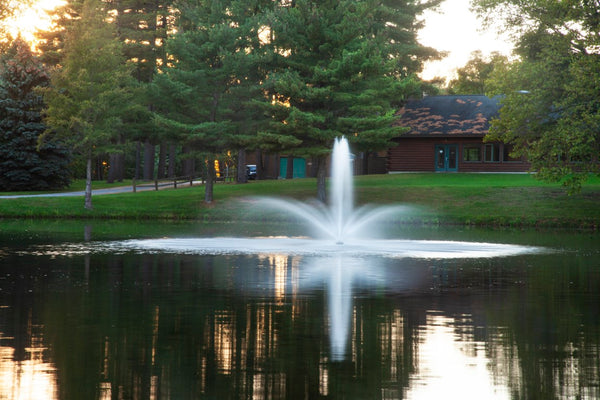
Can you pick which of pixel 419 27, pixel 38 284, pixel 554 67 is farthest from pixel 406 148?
pixel 38 284

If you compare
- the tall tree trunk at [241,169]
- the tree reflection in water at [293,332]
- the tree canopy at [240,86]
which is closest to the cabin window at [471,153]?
the tree canopy at [240,86]

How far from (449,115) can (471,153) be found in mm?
3671

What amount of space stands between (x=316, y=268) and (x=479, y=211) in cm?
2794

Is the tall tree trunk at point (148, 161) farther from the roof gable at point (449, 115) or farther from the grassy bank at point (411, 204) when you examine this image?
the roof gable at point (449, 115)

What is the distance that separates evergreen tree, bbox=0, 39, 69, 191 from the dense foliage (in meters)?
33.3

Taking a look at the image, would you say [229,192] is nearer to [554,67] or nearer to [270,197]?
[270,197]

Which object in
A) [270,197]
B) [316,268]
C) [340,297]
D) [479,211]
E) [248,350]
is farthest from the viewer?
[270,197]

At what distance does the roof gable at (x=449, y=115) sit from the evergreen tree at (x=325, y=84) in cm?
1698

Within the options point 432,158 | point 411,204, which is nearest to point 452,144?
point 432,158

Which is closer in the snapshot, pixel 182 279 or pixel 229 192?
pixel 182 279

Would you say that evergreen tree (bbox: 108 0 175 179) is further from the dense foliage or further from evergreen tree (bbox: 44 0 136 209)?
the dense foliage

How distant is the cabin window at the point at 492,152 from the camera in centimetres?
7100

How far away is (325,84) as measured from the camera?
52.7 metres

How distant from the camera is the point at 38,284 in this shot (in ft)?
58.8
